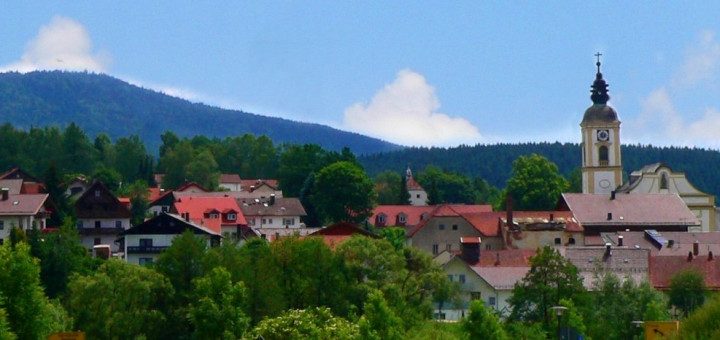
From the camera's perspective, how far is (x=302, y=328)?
61.8 meters

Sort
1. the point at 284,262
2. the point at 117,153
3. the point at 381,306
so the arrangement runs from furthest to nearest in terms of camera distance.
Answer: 1. the point at 117,153
2. the point at 284,262
3. the point at 381,306

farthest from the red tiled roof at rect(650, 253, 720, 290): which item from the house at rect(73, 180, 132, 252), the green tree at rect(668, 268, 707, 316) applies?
the house at rect(73, 180, 132, 252)

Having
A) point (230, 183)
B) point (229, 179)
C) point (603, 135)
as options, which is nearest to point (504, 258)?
point (603, 135)

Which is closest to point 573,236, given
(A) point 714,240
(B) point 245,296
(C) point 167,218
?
(A) point 714,240

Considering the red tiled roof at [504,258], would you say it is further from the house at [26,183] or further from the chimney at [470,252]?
the house at [26,183]

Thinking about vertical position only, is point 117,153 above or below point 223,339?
above

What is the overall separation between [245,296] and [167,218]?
32010 mm

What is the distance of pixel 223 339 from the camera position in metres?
62.8

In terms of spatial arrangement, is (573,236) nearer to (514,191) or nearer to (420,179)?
(514,191)

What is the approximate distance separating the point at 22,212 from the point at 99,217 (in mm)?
7829

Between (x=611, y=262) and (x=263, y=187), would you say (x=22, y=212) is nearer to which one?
(x=611, y=262)

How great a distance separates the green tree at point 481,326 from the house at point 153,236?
34808mm

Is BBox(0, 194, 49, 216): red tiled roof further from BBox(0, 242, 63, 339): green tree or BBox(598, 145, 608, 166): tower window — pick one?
BBox(598, 145, 608, 166): tower window

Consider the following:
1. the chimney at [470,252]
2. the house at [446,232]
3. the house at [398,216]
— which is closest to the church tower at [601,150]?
the house at [398,216]
